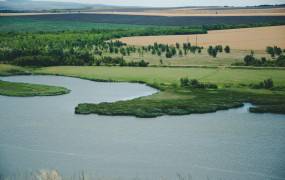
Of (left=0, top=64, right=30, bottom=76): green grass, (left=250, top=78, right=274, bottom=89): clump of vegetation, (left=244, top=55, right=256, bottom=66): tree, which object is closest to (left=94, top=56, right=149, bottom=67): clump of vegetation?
(left=0, top=64, right=30, bottom=76): green grass

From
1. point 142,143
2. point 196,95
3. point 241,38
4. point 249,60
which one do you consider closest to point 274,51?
point 249,60

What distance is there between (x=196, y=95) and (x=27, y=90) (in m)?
4.76

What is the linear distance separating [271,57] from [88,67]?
268 inches

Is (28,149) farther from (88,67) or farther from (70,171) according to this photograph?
(88,67)

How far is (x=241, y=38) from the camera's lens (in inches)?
549

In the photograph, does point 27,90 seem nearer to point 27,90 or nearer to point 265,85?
point 27,90

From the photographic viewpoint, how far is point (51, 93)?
14.3m

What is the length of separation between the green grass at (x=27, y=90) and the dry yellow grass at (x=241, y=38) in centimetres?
458

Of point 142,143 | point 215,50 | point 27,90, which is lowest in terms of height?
point 142,143

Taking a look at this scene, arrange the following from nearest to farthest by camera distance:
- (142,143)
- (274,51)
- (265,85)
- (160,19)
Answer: (142,143), (274,51), (265,85), (160,19)

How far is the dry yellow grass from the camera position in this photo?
41.0 ft

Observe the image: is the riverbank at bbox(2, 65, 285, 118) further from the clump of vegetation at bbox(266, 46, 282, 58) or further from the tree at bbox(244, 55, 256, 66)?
the clump of vegetation at bbox(266, 46, 282, 58)

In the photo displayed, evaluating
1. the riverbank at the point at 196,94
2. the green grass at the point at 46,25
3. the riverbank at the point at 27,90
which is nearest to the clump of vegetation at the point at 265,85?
the riverbank at the point at 196,94

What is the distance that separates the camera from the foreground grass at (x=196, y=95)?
12.2 m
